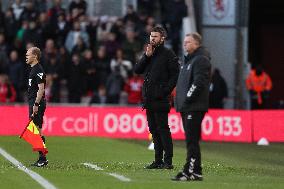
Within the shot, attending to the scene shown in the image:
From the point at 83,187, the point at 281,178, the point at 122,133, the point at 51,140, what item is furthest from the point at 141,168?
the point at 122,133

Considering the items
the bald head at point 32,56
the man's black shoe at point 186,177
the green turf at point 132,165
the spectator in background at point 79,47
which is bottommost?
the green turf at point 132,165

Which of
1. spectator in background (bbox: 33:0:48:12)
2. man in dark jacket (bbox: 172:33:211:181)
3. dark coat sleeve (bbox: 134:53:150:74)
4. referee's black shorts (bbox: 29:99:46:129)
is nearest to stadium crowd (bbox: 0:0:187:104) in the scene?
spectator in background (bbox: 33:0:48:12)

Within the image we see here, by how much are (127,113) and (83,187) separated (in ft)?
51.4

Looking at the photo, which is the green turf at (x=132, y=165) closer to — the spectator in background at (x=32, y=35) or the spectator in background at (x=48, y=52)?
the spectator in background at (x=48, y=52)

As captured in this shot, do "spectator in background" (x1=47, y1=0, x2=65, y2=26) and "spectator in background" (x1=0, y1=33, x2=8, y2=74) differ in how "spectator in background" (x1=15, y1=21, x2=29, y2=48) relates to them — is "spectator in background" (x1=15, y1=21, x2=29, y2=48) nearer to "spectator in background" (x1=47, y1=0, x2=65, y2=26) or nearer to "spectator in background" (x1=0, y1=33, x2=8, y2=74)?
"spectator in background" (x1=0, y1=33, x2=8, y2=74)

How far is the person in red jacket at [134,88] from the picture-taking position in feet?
98.6

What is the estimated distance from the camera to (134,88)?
30234 millimetres

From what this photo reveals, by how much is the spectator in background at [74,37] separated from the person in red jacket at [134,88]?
175 cm

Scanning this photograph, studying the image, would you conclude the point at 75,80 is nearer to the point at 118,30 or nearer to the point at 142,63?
the point at 118,30

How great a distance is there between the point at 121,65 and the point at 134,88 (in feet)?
2.50

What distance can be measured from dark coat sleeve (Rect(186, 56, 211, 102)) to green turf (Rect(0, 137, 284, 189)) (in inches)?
48.0

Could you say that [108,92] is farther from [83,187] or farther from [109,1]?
[83,187]

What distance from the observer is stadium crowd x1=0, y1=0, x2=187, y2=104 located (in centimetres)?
2975

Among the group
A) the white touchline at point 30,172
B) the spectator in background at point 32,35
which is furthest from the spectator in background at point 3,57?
the white touchline at point 30,172
